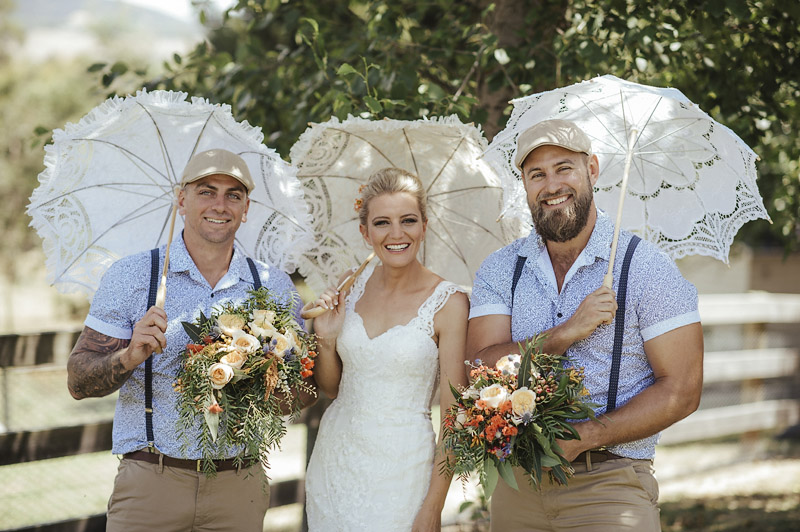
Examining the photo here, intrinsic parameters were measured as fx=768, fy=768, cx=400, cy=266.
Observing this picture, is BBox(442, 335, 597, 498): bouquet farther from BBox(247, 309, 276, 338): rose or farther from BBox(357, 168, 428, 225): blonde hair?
BBox(357, 168, 428, 225): blonde hair

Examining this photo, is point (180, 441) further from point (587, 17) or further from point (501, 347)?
point (587, 17)

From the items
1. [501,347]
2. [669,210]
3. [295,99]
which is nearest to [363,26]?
[295,99]

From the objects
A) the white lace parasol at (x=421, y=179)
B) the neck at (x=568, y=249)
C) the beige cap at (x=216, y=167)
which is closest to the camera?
the neck at (x=568, y=249)

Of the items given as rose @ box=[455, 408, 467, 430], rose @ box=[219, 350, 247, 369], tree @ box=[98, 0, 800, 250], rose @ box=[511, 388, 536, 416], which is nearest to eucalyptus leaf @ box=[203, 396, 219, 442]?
rose @ box=[219, 350, 247, 369]

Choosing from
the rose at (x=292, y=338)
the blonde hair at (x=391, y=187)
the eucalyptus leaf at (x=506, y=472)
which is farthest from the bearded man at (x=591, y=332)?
the rose at (x=292, y=338)

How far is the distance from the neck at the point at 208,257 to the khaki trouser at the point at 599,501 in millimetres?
1617

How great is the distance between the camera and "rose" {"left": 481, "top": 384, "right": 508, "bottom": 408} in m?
2.67

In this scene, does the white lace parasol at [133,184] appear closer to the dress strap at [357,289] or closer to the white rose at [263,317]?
the dress strap at [357,289]

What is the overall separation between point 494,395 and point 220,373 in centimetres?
103

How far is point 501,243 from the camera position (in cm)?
400

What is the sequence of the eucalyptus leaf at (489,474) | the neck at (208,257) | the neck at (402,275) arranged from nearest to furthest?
the eucalyptus leaf at (489,474), the neck at (208,257), the neck at (402,275)

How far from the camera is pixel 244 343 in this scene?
2.96 metres

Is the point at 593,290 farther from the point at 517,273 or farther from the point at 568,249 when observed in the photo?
the point at 517,273

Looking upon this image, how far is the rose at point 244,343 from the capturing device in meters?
2.94
